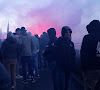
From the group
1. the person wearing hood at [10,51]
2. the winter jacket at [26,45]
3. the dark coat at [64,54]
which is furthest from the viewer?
the winter jacket at [26,45]

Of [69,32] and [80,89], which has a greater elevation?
[69,32]

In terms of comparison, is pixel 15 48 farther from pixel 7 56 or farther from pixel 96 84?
pixel 96 84

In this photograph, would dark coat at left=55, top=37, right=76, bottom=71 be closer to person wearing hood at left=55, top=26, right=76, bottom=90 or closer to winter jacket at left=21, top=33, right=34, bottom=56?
person wearing hood at left=55, top=26, right=76, bottom=90

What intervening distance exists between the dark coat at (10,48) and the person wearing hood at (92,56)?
3564 mm

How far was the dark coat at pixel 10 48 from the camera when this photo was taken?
21.3 ft

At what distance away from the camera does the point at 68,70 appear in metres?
4.39

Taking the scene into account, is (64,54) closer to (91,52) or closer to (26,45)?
(91,52)

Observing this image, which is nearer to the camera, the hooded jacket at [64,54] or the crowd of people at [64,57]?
the crowd of people at [64,57]

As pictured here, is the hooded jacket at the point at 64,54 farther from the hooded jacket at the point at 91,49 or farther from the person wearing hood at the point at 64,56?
the hooded jacket at the point at 91,49

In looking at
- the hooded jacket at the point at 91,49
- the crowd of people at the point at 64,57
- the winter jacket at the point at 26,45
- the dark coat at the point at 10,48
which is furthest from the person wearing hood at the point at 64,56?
the winter jacket at the point at 26,45

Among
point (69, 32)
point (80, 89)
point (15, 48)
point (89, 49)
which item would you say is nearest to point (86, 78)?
point (89, 49)

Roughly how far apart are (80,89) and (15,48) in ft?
8.66

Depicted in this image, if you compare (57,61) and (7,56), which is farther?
(7,56)

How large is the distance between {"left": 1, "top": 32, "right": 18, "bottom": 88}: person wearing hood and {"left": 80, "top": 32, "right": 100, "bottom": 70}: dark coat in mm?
3604
